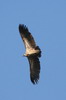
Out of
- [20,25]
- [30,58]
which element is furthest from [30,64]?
[20,25]

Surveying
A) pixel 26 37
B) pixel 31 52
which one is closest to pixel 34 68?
pixel 31 52

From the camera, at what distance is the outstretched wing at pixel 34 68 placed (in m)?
30.8

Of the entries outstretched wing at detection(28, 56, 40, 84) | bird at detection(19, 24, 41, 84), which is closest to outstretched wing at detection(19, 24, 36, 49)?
bird at detection(19, 24, 41, 84)

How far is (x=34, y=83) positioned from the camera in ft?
104

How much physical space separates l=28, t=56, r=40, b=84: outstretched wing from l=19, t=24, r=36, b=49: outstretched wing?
2.65 ft

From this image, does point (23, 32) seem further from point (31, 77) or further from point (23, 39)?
point (31, 77)

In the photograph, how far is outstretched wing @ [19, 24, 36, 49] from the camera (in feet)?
99.7

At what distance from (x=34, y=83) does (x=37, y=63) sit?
5.07ft

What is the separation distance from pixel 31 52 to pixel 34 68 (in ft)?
3.43

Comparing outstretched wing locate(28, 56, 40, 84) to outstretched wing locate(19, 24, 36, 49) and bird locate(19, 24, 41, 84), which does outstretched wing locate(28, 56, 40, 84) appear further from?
outstretched wing locate(19, 24, 36, 49)

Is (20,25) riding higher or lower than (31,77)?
higher

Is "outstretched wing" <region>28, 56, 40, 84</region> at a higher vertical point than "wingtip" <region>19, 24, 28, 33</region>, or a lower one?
lower

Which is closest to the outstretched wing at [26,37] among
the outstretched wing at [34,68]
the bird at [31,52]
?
the bird at [31,52]

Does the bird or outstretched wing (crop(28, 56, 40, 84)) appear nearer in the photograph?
the bird
